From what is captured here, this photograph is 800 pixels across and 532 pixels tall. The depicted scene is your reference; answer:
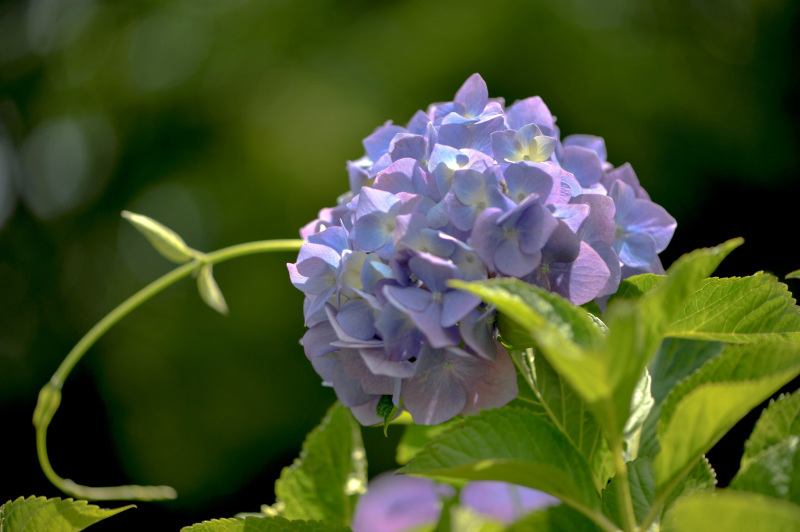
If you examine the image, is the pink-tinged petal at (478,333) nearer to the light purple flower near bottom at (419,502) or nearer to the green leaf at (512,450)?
the green leaf at (512,450)

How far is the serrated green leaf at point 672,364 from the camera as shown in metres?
0.55

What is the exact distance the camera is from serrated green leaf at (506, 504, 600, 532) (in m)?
0.38

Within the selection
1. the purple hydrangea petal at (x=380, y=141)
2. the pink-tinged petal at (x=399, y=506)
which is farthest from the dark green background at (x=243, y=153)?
the purple hydrangea petal at (x=380, y=141)

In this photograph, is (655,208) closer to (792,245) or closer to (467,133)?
(467,133)

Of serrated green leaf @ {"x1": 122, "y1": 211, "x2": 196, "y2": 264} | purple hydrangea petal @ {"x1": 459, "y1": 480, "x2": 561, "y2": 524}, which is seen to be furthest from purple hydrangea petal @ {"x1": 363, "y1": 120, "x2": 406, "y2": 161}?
purple hydrangea petal @ {"x1": 459, "y1": 480, "x2": 561, "y2": 524}

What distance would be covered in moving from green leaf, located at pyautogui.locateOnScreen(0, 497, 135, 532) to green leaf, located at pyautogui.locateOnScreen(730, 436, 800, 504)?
37 cm

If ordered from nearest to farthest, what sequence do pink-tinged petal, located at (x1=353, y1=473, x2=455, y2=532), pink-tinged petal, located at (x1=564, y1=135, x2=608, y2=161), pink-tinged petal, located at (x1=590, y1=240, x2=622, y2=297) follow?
pink-tinged petal, located at (x1=590, y1=240, x2=622, y2=297) → pink-tinged petal, located at (x1=564, y1=135, x2=608, y2=161) → pink-tinged petal, located at (x1=353, y1=473, x2=455, y2=532)

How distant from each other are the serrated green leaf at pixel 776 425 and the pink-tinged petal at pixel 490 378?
14cm

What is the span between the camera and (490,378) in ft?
1.51

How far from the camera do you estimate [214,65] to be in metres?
2.92

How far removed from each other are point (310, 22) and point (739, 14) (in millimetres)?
1696

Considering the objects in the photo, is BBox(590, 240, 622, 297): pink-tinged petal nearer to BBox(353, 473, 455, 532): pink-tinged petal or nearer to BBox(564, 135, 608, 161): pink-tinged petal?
BBox(564, 135, 608, 161): pink-tinged petal

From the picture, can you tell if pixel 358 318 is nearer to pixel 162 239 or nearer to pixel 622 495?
pixel 622 495

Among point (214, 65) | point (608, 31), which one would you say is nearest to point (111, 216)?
point (214, 65)
